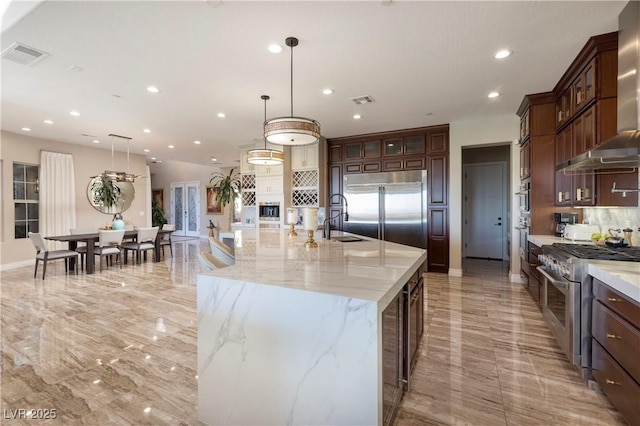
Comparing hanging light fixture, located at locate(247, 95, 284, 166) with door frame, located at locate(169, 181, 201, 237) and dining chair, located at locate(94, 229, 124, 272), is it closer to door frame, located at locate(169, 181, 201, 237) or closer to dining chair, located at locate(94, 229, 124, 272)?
dining chair, located at locate(94, 229, 124, 272)

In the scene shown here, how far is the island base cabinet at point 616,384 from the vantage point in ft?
5.33

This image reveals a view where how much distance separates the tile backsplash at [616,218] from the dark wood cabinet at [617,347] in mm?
1480

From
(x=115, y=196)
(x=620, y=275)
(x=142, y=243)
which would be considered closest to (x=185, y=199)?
(x=115, y=196)

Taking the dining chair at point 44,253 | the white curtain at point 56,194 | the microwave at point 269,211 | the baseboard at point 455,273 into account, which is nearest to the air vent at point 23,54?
the dining chair at point 44,253

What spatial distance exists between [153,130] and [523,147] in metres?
6.83

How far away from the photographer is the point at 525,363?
250 centimetres

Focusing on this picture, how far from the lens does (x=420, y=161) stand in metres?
5.87

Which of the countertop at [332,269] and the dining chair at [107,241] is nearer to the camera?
the countertop at [332,269]

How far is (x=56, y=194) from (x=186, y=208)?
19.1ft

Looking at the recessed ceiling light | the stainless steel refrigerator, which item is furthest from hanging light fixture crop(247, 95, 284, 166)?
the recessed ceiling light

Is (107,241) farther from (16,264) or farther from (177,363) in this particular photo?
(177,363)

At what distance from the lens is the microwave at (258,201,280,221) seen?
6648 millimetres

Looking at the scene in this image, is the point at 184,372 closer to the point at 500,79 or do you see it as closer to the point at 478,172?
the point at 500,79

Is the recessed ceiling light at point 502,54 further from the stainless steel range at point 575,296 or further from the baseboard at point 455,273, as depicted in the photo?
the baseboard at point 455,273
